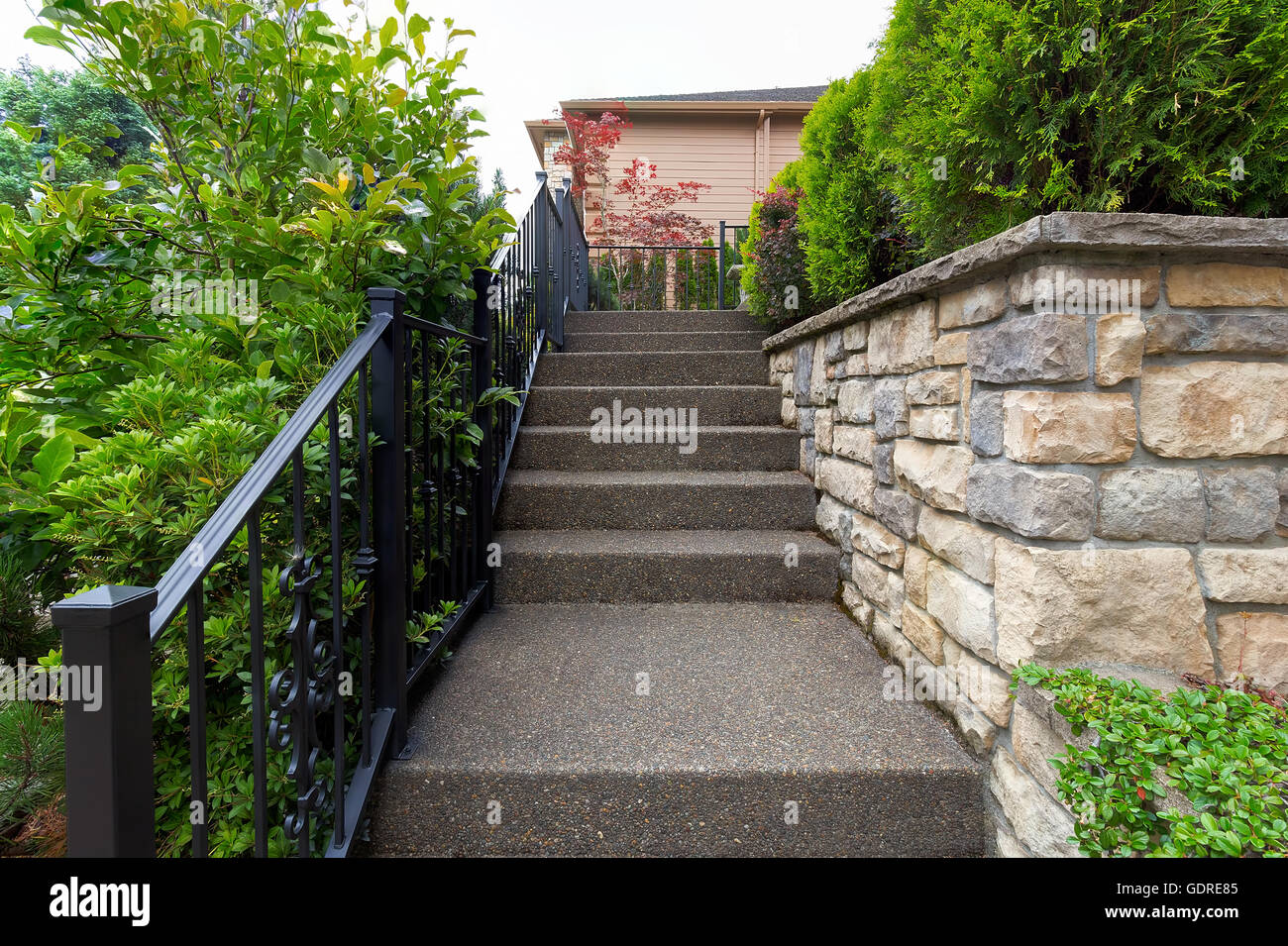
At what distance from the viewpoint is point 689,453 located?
9.09 feet

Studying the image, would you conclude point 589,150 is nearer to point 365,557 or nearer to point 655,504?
point 655,504

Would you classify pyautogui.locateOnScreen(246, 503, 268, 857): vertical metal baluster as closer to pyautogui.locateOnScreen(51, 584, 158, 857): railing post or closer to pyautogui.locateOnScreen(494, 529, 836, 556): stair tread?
pyautogui.locateOnScreen(51, 584, 158, 857): railing post

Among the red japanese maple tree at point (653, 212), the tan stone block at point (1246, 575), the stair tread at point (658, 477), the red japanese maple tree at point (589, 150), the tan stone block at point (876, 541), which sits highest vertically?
the red japanese maple tree at point (589, 150)

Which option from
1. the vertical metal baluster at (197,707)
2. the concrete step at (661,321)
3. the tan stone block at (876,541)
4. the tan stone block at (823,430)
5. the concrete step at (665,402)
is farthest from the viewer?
the concrete step at (661,321)

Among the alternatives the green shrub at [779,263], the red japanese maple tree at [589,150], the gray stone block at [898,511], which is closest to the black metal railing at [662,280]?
the red japanese maple tree at [589,150]

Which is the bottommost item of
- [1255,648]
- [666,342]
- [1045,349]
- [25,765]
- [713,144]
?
[25,765]

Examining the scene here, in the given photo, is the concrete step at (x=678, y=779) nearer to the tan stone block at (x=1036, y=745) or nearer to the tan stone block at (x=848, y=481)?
the tan stone block at (x=1036, y=745)

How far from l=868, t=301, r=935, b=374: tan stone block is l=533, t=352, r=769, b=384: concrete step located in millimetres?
1392

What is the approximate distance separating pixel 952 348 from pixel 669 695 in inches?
45.1

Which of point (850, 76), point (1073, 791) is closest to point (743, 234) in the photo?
point (850, 76)

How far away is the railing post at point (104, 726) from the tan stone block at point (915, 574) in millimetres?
1610

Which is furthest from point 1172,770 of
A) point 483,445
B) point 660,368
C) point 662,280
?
point 662,280

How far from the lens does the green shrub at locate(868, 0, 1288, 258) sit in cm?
113

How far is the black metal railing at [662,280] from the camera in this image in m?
6.91
